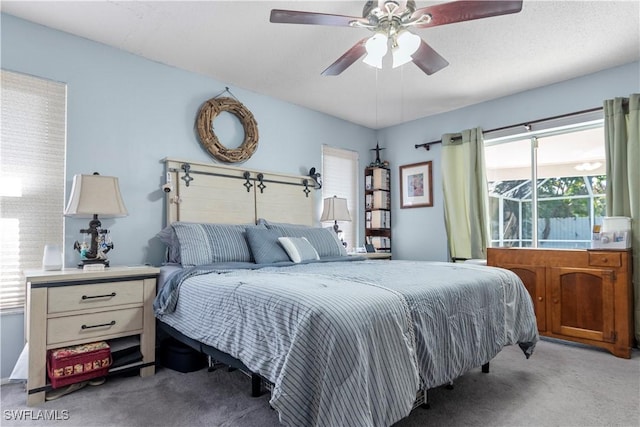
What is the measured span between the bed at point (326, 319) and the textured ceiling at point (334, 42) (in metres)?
1.08

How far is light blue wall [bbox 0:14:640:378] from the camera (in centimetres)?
270

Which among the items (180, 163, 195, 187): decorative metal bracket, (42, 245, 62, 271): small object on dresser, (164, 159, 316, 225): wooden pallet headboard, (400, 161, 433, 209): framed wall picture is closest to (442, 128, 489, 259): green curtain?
(400, 161, 433, 209): framed wall picture

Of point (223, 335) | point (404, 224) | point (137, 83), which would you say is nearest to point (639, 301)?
point (404, 224)

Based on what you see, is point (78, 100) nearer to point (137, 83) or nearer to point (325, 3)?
point (137, 83)

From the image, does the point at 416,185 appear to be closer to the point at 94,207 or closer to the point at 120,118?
the point at 120,118

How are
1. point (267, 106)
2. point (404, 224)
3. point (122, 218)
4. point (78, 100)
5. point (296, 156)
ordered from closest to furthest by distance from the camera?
point (78, 100), point (122, 218), point (267, 106), point (296, 156), point (404, 224)

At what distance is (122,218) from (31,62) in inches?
50.5

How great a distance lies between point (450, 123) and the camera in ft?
15.1

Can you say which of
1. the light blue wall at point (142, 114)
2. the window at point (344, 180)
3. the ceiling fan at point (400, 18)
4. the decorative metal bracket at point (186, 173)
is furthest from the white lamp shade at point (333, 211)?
the ceiling fan at point (400, 18)

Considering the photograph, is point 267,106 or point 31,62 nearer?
point 31,62

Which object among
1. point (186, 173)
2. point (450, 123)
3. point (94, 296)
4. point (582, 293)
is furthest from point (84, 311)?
point (450, 123)

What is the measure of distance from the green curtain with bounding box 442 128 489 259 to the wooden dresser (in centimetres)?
68

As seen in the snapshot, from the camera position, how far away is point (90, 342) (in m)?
2.32

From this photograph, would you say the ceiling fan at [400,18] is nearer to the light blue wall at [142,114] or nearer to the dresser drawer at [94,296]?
the light blue wall at [142,114]
